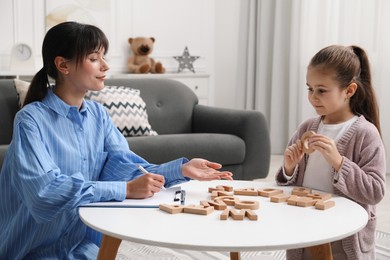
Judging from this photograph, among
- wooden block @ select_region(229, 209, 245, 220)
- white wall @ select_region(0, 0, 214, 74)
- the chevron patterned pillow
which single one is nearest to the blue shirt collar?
wooden block @ select_region(229, 209, 245, 220)

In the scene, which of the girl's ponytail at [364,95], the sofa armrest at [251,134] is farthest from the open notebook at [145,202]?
the sofa armrest at [251,134]

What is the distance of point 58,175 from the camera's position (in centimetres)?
157

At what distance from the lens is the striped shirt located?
5.08 ft

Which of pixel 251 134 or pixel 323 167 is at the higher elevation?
pixel 323 167

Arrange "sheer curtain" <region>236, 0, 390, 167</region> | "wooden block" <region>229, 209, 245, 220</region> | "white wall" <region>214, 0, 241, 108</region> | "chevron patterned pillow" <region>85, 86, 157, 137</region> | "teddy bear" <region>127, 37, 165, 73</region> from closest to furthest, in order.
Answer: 1. "wooden block" <region>229, 209, 245, 220</region>
2. "chevron patterned pillow" <region>85, 86, 157, 137</region>
3. "sheer curtain" <region>236, 0, 390, 167</region>
4. "teddy bear" <region>127, 37, 165, 73</region>
5. "white wall" <region>214, 0, 241, 108</region>

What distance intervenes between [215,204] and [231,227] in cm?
17

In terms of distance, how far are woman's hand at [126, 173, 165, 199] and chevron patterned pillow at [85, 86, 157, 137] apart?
2.12m

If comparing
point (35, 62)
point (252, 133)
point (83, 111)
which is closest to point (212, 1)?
point (35, 62)

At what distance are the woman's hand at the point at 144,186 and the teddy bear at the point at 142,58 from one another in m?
3.95

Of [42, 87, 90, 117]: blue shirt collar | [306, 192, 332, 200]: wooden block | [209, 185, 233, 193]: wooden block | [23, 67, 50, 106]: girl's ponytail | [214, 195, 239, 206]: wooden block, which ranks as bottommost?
[209, 185, 233, 193]: wooden block

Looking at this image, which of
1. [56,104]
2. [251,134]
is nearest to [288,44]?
[251,134]

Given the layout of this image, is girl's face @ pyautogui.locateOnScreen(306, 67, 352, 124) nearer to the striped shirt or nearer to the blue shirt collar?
the striped shirt

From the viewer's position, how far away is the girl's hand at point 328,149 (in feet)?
5.59

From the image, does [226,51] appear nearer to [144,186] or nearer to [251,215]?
[144,186]
